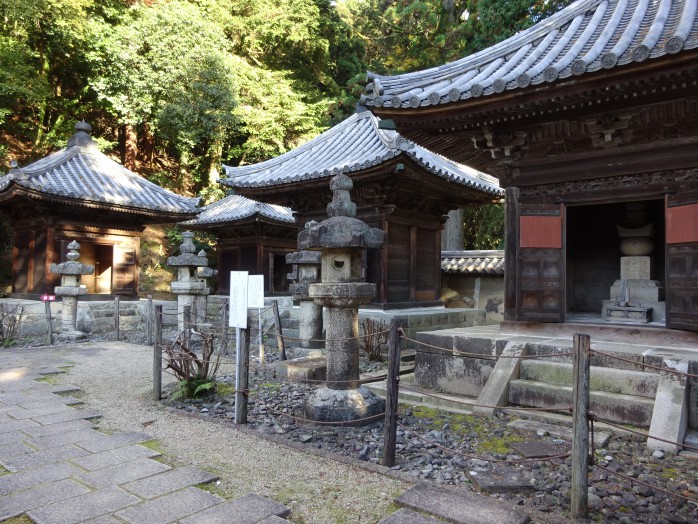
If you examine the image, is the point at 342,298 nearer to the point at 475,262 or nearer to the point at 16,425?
the point at 16,425

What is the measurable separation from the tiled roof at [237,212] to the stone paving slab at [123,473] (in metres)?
12.4

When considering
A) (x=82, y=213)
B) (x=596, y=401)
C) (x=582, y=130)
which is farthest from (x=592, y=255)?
(x=82, y=213)

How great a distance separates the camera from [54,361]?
27.3 feet

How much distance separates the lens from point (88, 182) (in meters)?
14.2

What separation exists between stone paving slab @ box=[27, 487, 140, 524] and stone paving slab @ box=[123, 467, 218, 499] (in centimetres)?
9

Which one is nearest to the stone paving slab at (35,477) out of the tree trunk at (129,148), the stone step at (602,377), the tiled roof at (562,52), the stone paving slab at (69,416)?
the stone paving slab at (69,416)

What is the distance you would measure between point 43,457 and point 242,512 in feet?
6.69

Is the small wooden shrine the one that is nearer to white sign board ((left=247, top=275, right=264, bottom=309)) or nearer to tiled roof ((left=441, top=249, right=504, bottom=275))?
tiled roof ((left=441, top=249, right=504, bottom=275))

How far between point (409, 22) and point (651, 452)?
2069 cm

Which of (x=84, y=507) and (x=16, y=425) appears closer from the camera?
(x=84, y=507)

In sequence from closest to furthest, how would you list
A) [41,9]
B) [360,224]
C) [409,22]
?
1. [360,224]
2. [41,9]
3. [409,22]

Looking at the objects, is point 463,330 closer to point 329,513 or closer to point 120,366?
point 329,513

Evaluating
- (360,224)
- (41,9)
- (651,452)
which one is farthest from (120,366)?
(41,9)

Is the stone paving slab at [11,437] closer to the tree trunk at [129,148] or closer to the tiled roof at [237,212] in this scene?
the tiled roof at [237,212]
